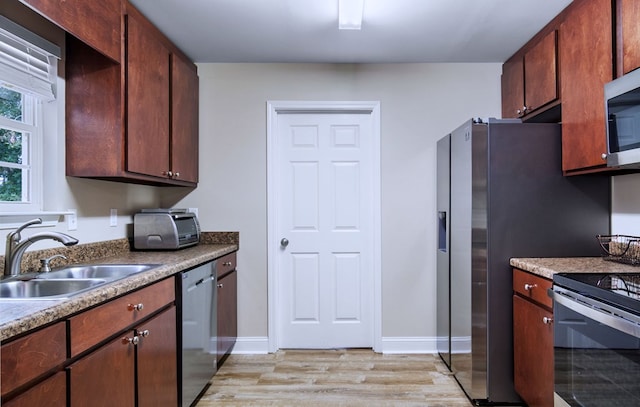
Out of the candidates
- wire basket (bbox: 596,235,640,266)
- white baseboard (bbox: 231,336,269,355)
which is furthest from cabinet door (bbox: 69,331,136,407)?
wire basket (bbox: 596,235,640,266)

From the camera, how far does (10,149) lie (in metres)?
1.87

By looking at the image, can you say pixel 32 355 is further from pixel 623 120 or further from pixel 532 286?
pixel 623 120

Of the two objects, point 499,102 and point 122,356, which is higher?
point 499,102

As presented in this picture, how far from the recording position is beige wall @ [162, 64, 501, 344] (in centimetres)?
311

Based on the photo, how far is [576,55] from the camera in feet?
6.85

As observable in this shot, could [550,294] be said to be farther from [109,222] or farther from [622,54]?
[109,222]

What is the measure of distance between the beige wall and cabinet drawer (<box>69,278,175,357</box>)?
1276 millimetres

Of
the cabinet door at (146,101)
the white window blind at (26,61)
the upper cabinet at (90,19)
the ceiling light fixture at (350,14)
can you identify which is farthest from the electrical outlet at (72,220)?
the ceiling light fixture at (350,14)

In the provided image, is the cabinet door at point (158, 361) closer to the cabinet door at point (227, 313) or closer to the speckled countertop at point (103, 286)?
the speckled countertop at point (103, 286)

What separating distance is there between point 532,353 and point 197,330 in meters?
1.83

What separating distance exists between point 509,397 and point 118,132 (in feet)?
8.58

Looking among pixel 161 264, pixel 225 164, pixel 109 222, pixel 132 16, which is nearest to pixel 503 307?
pixel 161 264

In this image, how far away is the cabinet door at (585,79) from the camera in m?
1.88

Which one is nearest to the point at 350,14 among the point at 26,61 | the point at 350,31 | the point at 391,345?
the point at 350,31
